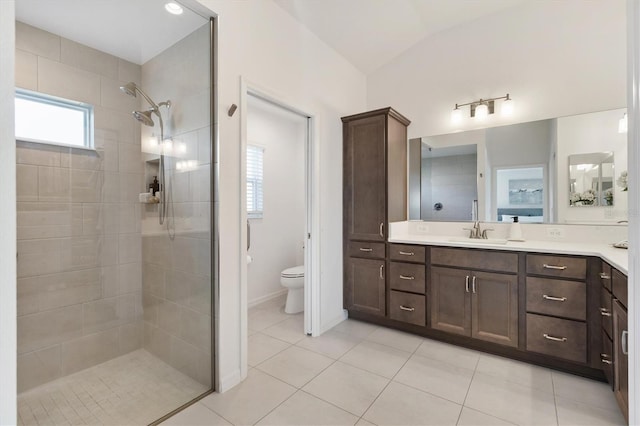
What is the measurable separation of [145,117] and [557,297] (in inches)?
124

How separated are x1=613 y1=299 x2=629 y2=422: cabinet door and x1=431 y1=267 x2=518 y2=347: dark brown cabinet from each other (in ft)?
1.99

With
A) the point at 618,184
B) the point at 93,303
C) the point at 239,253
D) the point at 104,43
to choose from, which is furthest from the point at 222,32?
the point at 618,184

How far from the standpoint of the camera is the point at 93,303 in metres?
2.06

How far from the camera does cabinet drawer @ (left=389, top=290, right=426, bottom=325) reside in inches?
104

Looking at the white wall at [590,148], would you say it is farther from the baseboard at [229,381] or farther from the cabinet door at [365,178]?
the baseboard at [229,381]

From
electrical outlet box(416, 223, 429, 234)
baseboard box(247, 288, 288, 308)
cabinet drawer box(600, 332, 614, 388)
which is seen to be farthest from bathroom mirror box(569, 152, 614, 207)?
baseboard box(247, 288, 288, 308)

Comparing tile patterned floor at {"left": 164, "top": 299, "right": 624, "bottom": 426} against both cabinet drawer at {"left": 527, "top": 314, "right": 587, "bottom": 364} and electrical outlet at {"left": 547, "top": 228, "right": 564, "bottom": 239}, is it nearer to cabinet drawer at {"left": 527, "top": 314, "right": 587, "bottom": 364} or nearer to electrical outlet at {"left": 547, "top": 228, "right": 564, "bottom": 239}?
cabinet drawer at {"left": 527, "top": 314, "right": 587, "bottom": 364}

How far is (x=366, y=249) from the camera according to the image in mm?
2979

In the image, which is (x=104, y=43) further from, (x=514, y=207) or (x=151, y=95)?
(x=514, y=207)

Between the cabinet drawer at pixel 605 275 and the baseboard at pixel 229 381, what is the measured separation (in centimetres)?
237

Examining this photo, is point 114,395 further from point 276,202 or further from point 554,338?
point 554,338

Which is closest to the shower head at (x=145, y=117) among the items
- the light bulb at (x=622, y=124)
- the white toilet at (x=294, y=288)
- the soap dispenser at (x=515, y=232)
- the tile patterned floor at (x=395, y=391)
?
the tile patterned floor at (x=395, y=391)

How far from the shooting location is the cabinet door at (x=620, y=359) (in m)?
1.49

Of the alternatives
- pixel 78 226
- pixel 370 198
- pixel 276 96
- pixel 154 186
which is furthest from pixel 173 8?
pixel 370 198
